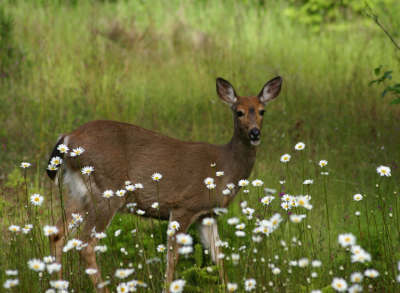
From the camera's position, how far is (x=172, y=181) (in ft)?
14.2

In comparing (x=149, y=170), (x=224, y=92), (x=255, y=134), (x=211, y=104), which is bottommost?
(x=149, y=170)

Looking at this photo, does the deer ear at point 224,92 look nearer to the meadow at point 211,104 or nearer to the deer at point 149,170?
the deer at point 149,170

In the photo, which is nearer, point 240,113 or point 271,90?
point 240,113

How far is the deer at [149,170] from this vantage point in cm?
413

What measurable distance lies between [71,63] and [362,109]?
4.61 meters

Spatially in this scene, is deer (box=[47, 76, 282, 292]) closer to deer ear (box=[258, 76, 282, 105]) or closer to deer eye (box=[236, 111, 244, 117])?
deer eye (box=[236, 111, 244, 117])

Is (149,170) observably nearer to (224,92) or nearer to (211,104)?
(224,92)

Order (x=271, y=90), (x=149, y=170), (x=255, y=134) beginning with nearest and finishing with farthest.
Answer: (x=255, y=134)
(x=149, y=170)
(x=271, y=90)

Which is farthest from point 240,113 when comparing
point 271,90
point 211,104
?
point 211,104

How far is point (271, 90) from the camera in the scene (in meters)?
4.86

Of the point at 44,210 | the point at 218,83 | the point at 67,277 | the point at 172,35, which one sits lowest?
the point at 67,277

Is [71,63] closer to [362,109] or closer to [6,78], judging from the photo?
[6,78]

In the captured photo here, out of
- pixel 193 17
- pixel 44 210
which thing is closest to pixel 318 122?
pixel 44 210

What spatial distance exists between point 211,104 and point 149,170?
11.0 ft
